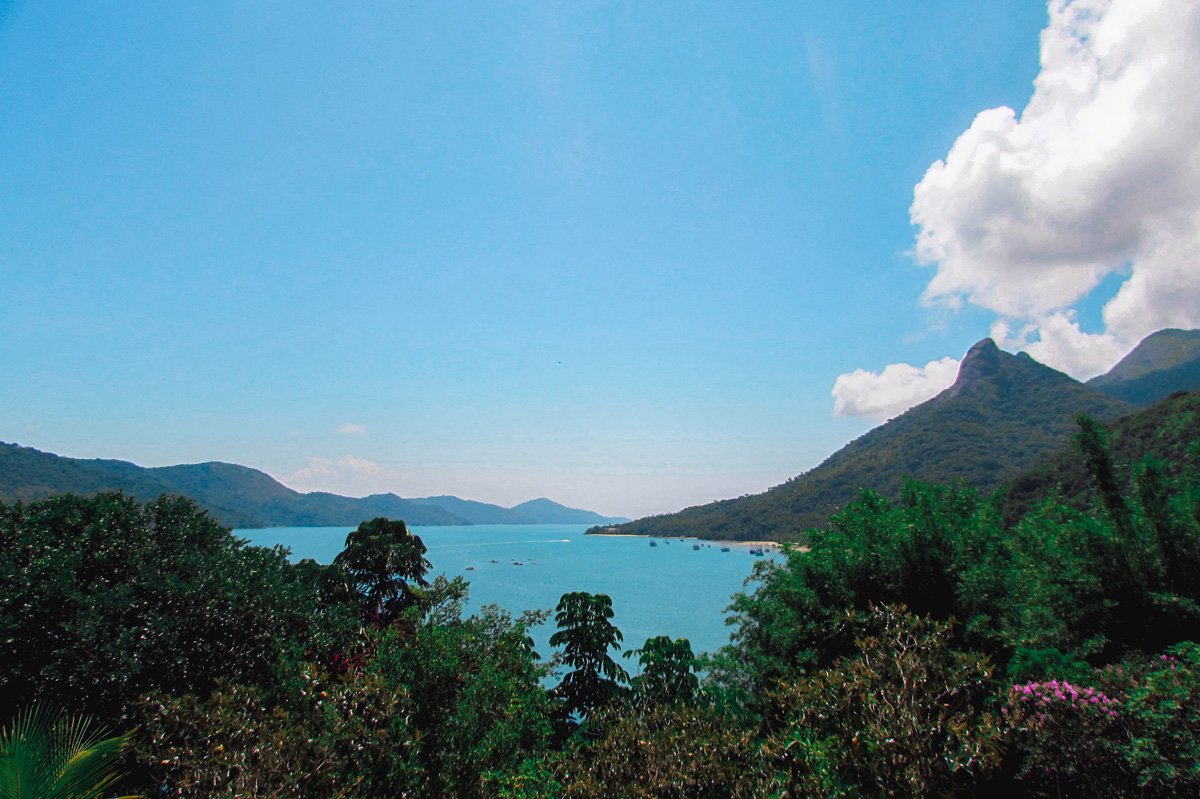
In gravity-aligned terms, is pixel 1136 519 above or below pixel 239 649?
above

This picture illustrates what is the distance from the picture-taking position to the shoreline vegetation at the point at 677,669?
5348 mm

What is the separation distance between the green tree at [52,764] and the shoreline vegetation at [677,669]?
153mm

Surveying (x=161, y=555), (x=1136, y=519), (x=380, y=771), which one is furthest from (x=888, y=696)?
(x=161, y=555)

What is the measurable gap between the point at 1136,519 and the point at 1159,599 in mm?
1622

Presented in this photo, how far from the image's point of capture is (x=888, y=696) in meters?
5.28

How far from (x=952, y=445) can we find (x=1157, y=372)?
102294 mm

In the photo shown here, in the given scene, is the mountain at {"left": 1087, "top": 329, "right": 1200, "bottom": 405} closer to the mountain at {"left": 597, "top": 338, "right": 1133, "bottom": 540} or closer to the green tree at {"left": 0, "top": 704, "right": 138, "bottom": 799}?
the mountain at {"left": 597, "top": 338, "right": 1133, "bottom": 540}

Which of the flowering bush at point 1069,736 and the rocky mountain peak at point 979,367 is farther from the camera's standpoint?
the rocky mountain peak at point 979,367

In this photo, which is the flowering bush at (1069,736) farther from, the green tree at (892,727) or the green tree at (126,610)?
the green tree at (126,610)

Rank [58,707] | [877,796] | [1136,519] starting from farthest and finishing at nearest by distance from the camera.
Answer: [1136,519]
[58,707]
[877,796]

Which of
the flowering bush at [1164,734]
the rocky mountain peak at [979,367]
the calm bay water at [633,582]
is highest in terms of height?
the rocky mountain peak at [979,367]

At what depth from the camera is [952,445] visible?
373 feet

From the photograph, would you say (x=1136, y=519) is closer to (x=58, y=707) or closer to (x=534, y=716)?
(x=534, y=716)

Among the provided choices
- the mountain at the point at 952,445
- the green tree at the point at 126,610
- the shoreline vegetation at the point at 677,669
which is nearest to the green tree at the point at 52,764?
the shoreline vegetation at the point at 677,669
